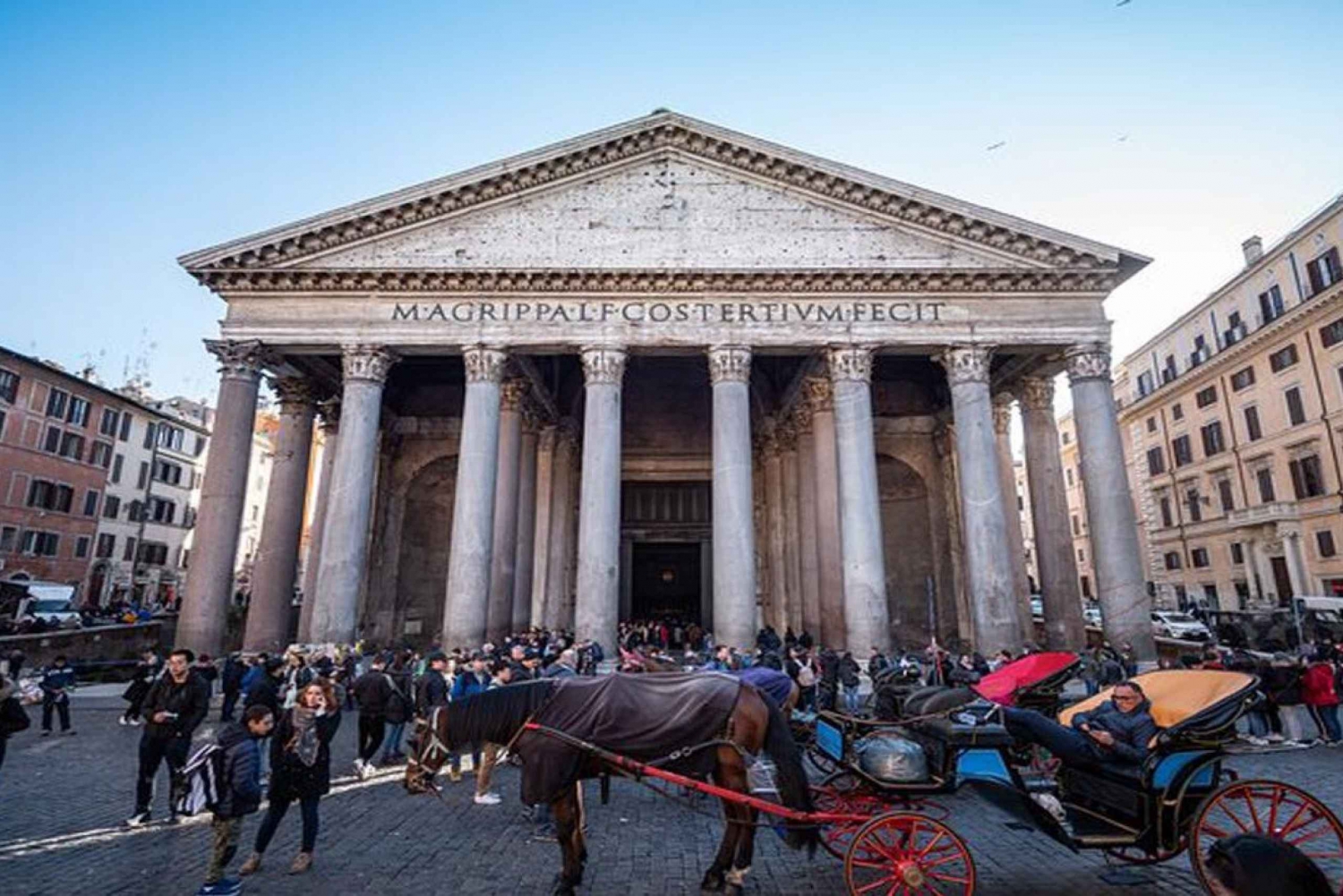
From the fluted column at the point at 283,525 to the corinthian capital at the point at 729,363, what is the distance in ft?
36.3

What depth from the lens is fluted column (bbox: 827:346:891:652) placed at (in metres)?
14.7

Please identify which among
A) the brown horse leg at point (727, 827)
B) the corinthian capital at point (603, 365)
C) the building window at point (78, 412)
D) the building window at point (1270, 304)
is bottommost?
the brown horse leg at point (727, 827)

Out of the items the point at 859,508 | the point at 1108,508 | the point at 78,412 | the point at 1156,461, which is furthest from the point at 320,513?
the point at 1156,461

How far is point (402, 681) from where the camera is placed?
9547 mm

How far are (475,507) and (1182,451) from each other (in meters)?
35.2

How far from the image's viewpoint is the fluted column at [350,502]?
14805mm

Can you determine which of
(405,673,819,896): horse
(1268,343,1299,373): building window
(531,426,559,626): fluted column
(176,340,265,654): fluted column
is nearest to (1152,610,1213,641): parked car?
(1268,343,1299,373): building window

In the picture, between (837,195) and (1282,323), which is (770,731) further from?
(1282,323)

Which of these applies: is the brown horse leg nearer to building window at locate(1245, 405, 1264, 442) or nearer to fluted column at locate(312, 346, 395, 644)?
fluted column at locate(312, 346, 395, 644)

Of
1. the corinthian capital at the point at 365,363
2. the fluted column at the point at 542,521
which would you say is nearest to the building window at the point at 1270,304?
the fluted column at the point at 542,521

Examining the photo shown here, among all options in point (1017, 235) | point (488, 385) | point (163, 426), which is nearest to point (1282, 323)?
point (1017, 235)

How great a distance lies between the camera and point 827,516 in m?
18.0

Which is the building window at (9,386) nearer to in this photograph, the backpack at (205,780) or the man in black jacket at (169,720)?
the man in black jacket at (169,720)

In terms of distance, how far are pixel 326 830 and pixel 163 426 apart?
40.8 metres
